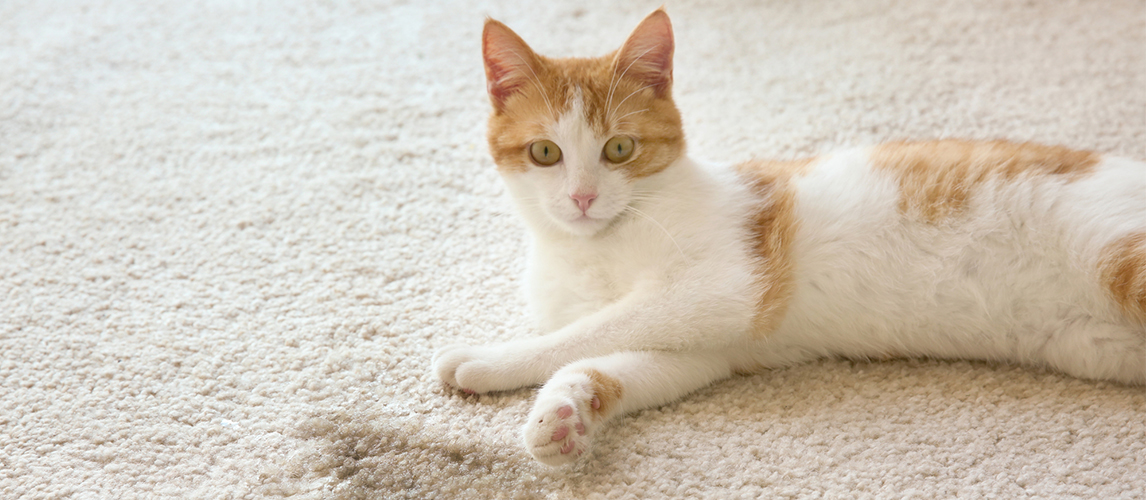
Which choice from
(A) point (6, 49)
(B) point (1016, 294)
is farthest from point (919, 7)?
(A) point (6, 49)

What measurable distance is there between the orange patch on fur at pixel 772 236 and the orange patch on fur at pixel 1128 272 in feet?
1.69

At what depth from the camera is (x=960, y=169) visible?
145 centimetres

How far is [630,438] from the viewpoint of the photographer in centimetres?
130

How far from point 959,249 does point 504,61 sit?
2.91 feet

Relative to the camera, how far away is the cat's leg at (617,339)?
135 cm

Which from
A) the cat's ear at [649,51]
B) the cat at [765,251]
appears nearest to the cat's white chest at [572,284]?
the cat at [765,251]

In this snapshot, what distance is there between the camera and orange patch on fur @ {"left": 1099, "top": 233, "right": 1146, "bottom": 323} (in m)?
1.28

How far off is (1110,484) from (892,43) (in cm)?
173

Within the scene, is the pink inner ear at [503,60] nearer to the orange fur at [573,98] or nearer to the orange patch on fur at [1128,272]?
the orange fur at [573,98]

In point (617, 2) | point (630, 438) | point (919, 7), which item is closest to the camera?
point (630, 438)

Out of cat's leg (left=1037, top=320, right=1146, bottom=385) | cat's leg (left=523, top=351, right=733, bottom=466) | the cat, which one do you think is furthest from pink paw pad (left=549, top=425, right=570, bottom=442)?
cat's leg (left=1037, top=320, right=1146, bottom=385)

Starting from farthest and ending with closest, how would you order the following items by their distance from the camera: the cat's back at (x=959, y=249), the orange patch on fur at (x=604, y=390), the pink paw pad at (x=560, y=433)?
the cat's back at (x=959, y=249), the orange patch on fur at (x=604, y=390), the pink paw pad at (x=560, y=433)

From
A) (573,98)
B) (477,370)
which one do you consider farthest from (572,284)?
(573,98)

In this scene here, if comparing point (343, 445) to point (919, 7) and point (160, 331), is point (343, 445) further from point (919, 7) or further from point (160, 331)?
point (919, 7)
